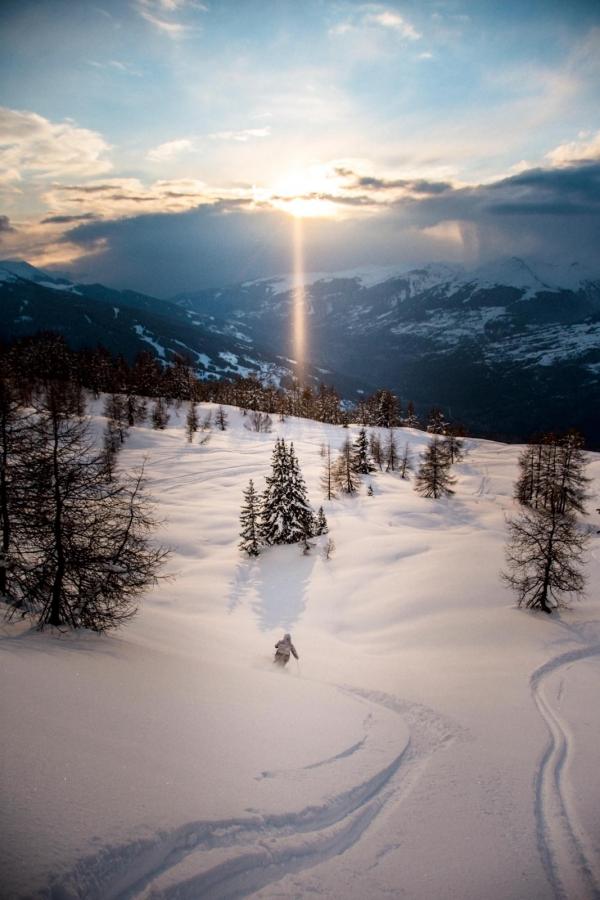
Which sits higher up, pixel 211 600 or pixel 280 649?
pixel 280 649

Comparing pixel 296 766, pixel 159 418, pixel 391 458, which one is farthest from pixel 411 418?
pixel 296 766

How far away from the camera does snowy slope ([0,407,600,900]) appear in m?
5.02

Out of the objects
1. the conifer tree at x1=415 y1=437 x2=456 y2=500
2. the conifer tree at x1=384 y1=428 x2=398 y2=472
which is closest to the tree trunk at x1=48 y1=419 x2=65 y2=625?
the conifer tree at x1=415 y1=437 x2=456 y2=500

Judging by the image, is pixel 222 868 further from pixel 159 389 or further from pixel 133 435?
pixel 159 389

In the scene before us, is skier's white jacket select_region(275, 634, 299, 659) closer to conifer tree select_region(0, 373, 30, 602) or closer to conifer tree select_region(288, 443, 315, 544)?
conifer tree select_region(0, 373, 30, 602)

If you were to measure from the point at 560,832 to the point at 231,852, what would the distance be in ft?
18.5

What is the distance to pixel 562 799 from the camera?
771 centimetres

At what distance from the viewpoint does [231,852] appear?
5273 mm

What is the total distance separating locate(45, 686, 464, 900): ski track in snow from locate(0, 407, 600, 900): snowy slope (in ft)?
0.06

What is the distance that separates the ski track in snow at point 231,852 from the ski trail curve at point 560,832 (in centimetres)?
223

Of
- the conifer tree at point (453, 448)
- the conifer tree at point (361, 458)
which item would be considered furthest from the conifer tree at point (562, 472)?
the conifer tree at point (453, 448)

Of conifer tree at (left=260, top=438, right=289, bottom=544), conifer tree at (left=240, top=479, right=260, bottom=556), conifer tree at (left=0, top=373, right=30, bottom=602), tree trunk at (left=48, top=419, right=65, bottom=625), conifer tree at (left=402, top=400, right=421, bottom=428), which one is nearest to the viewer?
tree trunk at (left=48, top=419, right=65, bottom=625)

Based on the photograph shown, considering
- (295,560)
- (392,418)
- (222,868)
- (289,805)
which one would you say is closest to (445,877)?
(289,805)

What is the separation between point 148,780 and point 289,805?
82.1 inches
